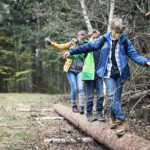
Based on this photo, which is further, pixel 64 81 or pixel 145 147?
pixel 64 81

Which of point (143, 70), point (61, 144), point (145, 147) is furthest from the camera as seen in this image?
point (143, 70)

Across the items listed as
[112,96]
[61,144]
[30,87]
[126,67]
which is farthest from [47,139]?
[30,87]

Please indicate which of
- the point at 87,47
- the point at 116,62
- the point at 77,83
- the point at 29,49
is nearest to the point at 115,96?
the point at 116,62

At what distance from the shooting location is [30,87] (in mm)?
25312

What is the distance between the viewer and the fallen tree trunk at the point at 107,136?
577 cm

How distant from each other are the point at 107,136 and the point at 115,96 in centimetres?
67

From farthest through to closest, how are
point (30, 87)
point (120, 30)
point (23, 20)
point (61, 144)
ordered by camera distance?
point (30, 87) < point (23, 20) < point (61, 144) < point (120, 30)

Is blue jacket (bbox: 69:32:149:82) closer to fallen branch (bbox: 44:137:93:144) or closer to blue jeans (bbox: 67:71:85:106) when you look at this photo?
fallen branch (bbox: 44:137:93:144)

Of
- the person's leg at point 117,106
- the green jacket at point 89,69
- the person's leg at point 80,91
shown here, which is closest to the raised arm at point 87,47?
the person's leg at point 117,106

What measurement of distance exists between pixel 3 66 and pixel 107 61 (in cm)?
1847

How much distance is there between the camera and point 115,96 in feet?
21.6

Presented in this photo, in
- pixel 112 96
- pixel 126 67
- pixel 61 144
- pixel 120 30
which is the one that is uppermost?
pixel 120 30

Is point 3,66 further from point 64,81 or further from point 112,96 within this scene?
point 112,96

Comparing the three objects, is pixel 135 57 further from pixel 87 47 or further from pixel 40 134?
pixel 40 134
